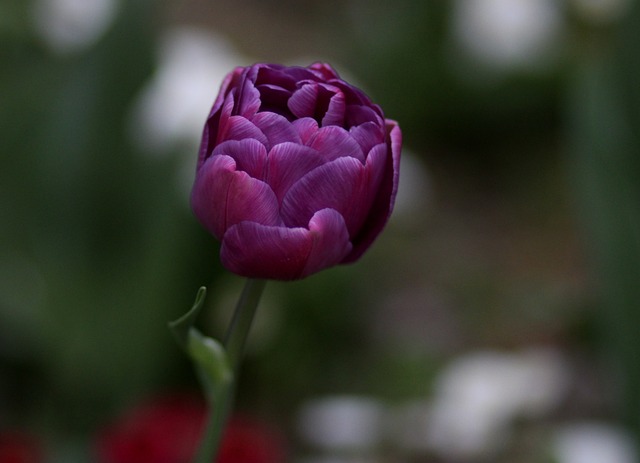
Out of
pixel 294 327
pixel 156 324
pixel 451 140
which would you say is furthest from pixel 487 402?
pixel 451 140

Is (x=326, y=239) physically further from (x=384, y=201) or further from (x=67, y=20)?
(x=67, y=20)

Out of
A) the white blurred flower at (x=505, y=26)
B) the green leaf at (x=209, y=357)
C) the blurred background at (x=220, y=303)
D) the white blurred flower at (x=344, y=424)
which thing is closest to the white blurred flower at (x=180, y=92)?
the blurred background at (x=220, y=303)

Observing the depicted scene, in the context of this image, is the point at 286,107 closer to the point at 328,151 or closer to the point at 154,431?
the point at 328,151

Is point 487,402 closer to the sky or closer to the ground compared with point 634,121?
closer to the ground

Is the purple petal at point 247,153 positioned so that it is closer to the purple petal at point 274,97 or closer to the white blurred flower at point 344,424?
the purple petal at point 274,97

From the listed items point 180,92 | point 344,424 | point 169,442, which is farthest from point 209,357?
point 180,92

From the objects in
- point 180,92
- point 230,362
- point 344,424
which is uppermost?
point 180,92

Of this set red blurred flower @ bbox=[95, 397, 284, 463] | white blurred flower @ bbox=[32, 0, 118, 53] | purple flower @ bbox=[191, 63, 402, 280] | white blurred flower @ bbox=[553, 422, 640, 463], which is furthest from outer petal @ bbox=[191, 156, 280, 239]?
white blurred flower @ bbox=[32, 0, 118, 53]
